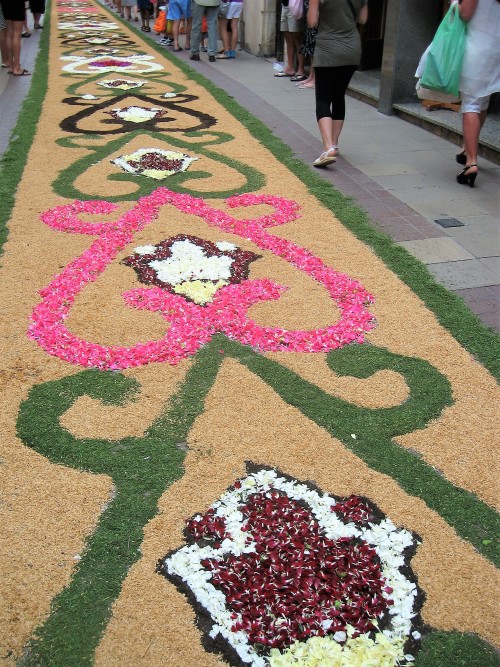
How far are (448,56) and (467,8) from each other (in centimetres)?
34

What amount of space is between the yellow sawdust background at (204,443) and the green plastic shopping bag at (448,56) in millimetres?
1713

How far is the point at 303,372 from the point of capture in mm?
2971

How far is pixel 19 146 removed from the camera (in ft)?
21.1

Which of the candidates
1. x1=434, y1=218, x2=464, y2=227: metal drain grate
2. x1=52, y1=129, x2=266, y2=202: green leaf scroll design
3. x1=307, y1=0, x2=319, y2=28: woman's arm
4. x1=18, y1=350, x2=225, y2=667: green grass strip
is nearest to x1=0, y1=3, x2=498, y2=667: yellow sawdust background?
x1=18, y1=350, x2=225, y2=667: green grass strip

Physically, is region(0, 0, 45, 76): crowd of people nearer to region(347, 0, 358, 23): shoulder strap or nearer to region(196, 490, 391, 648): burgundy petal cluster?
region(347, 0, 358, 23): shoulder strap

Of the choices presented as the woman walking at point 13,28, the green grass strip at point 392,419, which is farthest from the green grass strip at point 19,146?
the green grass strip at point 392,419

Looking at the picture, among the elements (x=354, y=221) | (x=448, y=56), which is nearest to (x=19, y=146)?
(x=354, y=221)

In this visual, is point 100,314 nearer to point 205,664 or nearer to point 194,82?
point 205,664

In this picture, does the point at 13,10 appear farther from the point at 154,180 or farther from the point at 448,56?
the point at 448,56

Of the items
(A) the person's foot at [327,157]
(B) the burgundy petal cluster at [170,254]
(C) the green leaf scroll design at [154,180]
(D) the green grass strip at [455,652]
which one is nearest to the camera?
(D) the green grass strip at [455,652]

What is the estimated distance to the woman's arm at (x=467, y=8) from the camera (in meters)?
4.91

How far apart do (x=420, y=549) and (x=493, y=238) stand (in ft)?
9.46

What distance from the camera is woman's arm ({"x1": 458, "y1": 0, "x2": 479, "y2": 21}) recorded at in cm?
491

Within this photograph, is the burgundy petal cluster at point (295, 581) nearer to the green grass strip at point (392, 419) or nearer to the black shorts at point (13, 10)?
the green grass strip at point (392, 419)
